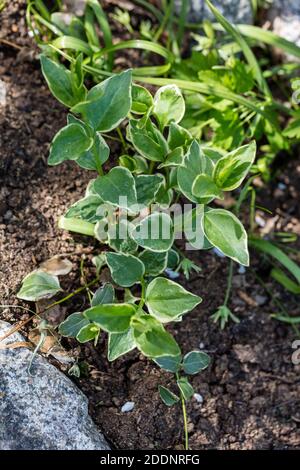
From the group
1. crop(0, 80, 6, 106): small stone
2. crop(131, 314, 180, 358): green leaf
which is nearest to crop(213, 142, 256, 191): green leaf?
crop(131, 314, 180, 358): green leaf

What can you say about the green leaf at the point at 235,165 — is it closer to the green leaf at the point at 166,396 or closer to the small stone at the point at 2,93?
the green leaf at the point at 166,396

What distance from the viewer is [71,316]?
5.31ft

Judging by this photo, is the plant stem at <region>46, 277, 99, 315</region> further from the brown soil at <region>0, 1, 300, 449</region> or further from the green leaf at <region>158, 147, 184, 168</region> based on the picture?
the green leaf at <region>158, 147, 184, 168</region>

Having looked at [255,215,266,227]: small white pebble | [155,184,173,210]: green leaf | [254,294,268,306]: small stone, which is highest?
[155,184,173,210]: green leaf

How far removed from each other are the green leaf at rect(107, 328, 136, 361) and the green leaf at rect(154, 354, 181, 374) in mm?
172

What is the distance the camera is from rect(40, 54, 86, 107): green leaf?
4.97 ft

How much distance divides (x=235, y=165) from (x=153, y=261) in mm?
333

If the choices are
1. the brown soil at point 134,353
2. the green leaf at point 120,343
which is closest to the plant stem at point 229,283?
the brown soil at point 134,353

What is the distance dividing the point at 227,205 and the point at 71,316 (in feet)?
2.26

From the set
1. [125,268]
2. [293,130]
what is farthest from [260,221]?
[125,268]

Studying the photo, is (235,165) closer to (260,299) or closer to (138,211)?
(138,211)

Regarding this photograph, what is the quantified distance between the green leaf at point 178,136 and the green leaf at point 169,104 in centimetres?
3

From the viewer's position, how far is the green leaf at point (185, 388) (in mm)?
1679
